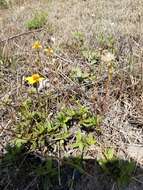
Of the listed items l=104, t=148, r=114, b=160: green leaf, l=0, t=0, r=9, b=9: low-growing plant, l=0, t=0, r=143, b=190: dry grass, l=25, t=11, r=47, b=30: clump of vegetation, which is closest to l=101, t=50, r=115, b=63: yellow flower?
l=0, t=0, r=143, b=190: dry grass

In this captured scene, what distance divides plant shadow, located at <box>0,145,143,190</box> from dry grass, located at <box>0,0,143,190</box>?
4cm

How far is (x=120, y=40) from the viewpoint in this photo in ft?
10.6

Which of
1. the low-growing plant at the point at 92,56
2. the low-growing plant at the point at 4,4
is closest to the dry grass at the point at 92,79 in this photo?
the low-growing plant at the point at 92,56

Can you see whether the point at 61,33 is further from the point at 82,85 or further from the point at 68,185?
the point at 68,185

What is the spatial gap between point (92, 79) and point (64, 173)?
0.86m

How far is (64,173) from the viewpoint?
210 centimetres

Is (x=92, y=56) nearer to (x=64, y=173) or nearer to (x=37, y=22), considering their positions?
(x=64, y=173)

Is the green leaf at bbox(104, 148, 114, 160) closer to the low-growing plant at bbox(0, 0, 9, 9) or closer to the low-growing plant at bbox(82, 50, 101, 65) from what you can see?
the low-growing plant at bbox(82, 50, 101, 65)

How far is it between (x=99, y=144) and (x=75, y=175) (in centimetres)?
28

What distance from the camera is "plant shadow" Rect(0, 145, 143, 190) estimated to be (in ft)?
6.69

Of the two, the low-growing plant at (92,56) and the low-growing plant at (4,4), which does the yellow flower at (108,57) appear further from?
the low-growing plant at (4,4)

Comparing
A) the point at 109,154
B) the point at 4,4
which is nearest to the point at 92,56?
the point at 109,154

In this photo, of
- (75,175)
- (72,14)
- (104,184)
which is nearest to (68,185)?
(75,175)

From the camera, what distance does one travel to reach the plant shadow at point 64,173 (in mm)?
2039
